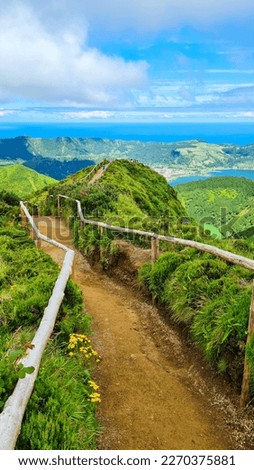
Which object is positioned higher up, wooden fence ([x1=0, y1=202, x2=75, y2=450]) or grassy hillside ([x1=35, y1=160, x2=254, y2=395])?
wooden fence ([x1=0, y1=202, x2=75, y2=450])

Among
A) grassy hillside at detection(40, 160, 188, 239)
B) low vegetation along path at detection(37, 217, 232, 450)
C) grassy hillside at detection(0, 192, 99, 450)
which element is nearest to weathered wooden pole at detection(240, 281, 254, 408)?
low vegetation along path at detection(37, 217, 232, 450)

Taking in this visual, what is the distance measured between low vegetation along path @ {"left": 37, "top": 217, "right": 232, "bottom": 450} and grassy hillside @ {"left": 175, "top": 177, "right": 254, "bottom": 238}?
283ft

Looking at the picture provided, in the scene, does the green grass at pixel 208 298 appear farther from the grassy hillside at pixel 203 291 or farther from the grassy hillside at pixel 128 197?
the grassy hillside at pixel 128 197

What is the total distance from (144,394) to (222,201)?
111125 mm

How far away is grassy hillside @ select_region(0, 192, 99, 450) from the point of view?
3895 mm

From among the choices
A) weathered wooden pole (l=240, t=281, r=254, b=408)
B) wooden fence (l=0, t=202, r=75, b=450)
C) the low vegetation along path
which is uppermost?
wooden fence (l=0, t=202, r=75, b=450)

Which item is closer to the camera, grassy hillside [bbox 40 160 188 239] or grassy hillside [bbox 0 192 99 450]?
grassy hillside [bbox 0 192 99 450]

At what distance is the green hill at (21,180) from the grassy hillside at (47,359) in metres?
138

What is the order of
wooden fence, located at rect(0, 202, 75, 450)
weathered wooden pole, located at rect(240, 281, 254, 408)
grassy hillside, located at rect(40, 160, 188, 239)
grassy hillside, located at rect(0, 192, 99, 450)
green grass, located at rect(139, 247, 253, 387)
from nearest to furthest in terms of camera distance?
1. wooden fence, located at rect(0, 202, 75, 450)
2. grassy hillside, located at rect(0, 192, 99, 450)
3. weathered wooden pole, located at rect(240, 281, 254, 408)
4. green grass, located at rect(139, 247, 253, 387)
5. grassy hillside, located at rect(40, 160, 188, 239)

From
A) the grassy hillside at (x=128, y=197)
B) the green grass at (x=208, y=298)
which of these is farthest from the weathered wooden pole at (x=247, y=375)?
the grassy hillside at (x=128, y=197)

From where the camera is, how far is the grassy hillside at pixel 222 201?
331 feet

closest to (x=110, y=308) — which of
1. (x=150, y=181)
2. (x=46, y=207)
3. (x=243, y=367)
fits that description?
(x=243, y=367)

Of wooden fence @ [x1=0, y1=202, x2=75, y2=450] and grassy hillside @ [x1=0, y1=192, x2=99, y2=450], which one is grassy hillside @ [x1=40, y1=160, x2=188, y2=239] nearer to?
grassy hillside @ [x1=0, y1=192, x2=99, y2=450]

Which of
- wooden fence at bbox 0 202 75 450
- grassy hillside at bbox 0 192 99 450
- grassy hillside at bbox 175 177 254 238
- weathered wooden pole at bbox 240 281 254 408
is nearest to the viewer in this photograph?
wooden fence at bbox 0 202 75 450
